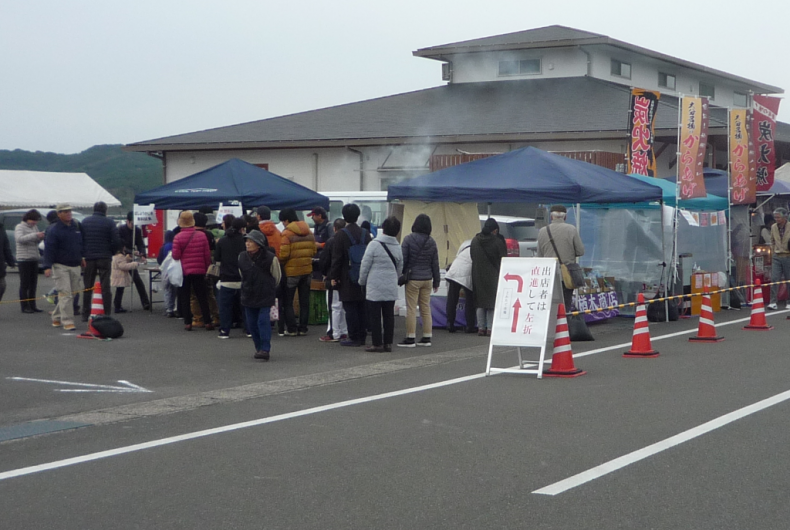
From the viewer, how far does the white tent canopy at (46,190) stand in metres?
35.8

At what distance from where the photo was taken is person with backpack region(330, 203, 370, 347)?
12.9 meters

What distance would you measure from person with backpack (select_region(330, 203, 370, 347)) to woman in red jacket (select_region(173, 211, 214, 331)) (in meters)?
2.66

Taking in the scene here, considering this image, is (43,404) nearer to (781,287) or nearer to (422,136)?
(781,287)

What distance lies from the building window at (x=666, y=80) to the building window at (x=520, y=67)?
5.64m

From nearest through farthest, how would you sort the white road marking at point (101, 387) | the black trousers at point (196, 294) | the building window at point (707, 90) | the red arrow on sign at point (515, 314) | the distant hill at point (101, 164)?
the white road marking at point (101, 387) < the red arrow on sign at point (515, 314) < the black trousers at point (196, 294) < the building window at point (707, 90) < the distant hill at point (101, 164)

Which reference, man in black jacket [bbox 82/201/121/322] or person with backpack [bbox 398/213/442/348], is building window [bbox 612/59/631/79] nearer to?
person with backpack [bbox 398/213/442/348]

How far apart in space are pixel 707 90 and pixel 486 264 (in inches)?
1078

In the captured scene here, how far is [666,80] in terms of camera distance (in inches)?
1404

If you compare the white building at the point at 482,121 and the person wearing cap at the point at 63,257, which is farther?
the white building at the point at 482,121

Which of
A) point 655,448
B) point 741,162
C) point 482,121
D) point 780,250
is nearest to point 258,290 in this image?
point 655,448

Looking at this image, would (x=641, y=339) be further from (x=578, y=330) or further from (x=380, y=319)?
(x=380, y=319)

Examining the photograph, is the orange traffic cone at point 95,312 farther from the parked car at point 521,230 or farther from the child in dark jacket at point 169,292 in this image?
the parked car at point 521,230

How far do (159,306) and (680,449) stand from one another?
13.6 m

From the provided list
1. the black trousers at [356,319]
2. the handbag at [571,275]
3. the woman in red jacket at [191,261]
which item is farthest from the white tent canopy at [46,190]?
the handbag at [571,275]
